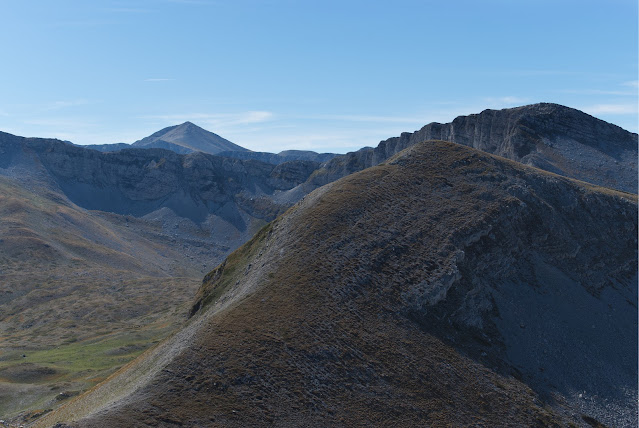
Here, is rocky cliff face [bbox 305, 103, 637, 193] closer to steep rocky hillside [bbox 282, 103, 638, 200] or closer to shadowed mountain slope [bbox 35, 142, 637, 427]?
steep rocky hillside [bbox 282, 103, 638, 200]

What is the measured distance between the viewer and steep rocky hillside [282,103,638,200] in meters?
140

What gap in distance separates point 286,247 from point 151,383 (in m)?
24.1

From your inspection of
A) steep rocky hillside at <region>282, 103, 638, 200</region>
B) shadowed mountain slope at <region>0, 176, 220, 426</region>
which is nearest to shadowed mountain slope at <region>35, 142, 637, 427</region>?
shadowed mountain slope at <region>0, 176, 220, 426</region>

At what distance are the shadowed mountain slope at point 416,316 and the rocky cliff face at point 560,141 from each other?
198ft

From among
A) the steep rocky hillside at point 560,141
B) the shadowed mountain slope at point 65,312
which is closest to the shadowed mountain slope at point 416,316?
the shadowed mountain slope at point 65,312

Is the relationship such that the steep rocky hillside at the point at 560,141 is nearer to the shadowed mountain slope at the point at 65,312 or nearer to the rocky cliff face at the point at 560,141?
the rocky cliff face at the point at 560,141

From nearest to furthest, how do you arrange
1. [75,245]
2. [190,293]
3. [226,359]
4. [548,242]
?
[226,359] → [548,242] → [190,293] → [75,245]

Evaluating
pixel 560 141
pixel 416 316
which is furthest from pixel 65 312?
pixel 560 141

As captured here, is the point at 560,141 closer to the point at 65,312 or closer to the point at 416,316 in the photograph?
the point at 416,316

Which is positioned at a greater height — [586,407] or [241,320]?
[241,320]

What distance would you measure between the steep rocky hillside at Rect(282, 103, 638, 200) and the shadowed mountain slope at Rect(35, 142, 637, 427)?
6032 centimetres

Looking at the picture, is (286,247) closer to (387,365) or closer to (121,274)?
(387,365)

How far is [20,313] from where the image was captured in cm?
13662

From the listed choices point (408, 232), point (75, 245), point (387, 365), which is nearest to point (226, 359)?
point (387, 365)
